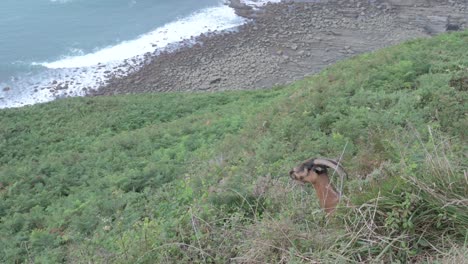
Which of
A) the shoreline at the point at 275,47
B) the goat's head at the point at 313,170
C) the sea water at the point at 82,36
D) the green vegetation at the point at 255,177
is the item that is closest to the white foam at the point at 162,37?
the sea water at the point at 82,36

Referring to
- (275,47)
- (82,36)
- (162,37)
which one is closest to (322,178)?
(275,47)

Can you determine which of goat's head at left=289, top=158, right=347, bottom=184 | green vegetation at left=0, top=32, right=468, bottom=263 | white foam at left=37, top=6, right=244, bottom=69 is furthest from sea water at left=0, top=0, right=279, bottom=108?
goat's head at left=289, top=158, right=347, bottom=184

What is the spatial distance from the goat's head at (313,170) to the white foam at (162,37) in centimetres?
2475

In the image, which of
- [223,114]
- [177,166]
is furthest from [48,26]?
[177,166]

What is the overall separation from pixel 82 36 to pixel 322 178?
28.7 meters

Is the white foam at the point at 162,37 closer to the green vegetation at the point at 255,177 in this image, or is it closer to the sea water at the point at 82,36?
the sea water at the point at 82,36

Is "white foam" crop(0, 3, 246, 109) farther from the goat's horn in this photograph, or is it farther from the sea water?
the goat's horn

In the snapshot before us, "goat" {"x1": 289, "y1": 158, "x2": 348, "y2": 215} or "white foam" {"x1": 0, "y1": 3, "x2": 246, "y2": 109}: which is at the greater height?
"goat" {"x1": 289, "y1": 158, "x2": 348, "y2": 215}

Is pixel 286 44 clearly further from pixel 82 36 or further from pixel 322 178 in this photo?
pixel 322 178

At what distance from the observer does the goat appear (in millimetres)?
3922

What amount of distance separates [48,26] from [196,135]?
2267cm

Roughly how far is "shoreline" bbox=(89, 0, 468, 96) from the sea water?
176 centimetres

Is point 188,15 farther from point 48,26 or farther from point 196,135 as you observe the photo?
point 196,135

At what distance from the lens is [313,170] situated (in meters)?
3.99
